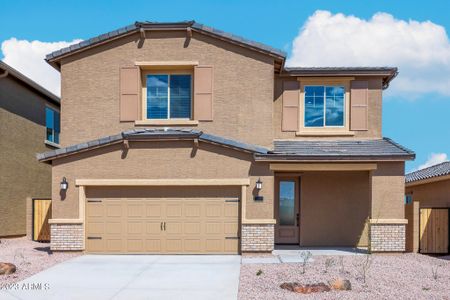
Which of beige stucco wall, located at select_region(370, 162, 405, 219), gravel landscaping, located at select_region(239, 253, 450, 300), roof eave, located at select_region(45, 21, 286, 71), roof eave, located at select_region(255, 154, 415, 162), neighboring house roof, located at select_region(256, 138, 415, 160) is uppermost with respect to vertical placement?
roof eave, located at select_region(45, 21, 286, 71)

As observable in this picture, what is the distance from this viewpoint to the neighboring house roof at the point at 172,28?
16688 millimetres

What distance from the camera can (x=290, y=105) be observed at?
58.7 feet

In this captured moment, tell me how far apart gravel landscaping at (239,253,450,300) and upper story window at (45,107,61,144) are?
52.4 ft

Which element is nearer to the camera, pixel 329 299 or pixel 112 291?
pixel 329 299

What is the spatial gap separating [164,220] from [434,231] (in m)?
9.27

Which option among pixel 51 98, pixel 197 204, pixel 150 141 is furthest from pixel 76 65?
pixel 51 98

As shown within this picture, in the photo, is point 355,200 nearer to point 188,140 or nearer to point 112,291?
point 188,140

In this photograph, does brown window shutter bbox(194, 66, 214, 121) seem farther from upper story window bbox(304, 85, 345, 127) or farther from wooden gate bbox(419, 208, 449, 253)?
wooden gate bbox(419, 208, 449, 253)

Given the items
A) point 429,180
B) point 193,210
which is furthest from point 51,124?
point 429,180

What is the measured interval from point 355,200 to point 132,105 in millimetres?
8994

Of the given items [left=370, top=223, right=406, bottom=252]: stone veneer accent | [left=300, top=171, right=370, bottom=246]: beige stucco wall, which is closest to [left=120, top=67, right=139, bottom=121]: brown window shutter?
[left=300, top=171, right=370, bottom=246]: beige stucco wall

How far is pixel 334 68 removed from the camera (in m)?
17.7

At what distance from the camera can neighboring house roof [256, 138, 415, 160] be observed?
50.6 ft

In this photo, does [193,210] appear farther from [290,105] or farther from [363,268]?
[363,268]
